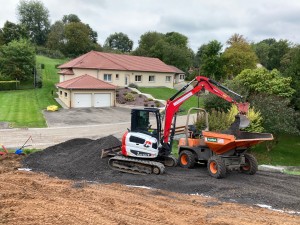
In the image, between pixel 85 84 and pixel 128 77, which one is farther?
pixel 128 77

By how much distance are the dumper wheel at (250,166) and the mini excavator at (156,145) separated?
0.06m

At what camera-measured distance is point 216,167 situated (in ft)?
40.4

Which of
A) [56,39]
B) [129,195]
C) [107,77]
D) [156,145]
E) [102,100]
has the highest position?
[56,39]

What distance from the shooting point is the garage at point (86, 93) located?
3603 centimetres

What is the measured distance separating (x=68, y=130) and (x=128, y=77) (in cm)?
2256

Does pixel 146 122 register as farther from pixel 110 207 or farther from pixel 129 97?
pixel 129 97

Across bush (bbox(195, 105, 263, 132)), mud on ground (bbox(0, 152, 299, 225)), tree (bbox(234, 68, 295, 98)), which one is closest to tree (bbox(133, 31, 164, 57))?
tree (bbox(234, 68, 295, 98))

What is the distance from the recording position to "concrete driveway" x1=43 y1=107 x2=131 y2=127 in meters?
28.9

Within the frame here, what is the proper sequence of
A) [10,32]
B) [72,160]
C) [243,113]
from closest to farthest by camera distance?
[243,113], [72,160], [10,32]

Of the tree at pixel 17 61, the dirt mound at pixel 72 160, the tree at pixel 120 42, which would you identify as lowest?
the dirt mound at pixel 72 160

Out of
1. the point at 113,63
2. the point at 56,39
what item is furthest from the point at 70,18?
the point at 113,63

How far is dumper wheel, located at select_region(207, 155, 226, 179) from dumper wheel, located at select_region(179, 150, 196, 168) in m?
1.13

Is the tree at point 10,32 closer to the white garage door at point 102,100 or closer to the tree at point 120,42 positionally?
the white garage door at point 102,100

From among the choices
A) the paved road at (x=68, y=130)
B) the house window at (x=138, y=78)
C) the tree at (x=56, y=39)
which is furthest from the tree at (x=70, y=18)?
the paved road at (x=68, y=130)
